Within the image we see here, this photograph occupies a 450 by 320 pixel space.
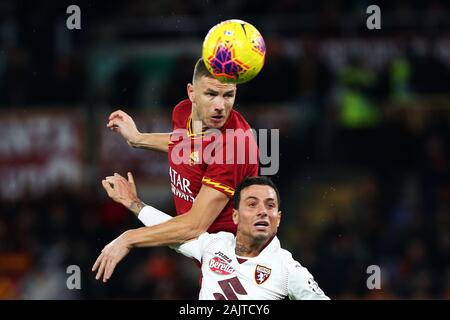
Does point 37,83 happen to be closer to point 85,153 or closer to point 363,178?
point 85,153

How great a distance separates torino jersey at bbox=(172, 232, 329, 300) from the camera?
294 inches

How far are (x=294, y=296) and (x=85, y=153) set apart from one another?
9472 millimetres

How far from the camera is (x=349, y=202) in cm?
1602

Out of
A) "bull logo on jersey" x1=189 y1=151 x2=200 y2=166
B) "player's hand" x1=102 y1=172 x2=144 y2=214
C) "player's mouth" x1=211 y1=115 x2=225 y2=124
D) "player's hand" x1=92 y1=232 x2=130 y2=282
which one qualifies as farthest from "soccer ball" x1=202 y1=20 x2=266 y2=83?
"player's hand" x1=92 y1=232 x2=130 y2=282

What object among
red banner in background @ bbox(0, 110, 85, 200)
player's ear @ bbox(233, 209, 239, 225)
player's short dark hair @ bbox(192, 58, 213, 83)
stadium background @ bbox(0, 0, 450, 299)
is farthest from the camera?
red banner in background @ bbox(0, 110, 85, 200)

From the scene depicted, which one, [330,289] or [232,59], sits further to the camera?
[330,289]

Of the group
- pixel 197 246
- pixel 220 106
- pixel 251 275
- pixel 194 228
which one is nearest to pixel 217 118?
pixel 220 106

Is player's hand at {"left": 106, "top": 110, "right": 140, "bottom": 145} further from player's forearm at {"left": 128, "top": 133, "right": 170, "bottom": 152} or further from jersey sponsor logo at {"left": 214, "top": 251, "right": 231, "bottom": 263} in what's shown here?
jersey sponsor logo at {"left": 214, "top": 251, "right": 231, "bottom": 263}

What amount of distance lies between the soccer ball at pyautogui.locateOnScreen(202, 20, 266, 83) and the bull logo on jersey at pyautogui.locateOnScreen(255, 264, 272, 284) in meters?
1.37

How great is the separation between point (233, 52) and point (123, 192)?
156 centimetres

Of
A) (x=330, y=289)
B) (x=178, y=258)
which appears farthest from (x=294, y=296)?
(x=178, y=258)

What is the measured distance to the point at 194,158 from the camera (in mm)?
8266

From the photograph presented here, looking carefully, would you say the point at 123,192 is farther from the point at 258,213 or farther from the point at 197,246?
the point at 258,213

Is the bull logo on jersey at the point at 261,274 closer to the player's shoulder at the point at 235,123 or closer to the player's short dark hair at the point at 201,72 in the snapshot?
the player's shoulder at the point at 235,123
